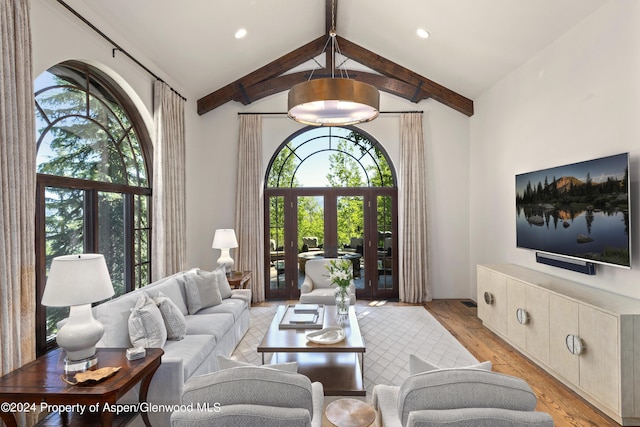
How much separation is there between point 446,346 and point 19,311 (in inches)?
160

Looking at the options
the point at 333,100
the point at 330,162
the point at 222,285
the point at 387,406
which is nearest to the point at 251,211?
the point at 330,162

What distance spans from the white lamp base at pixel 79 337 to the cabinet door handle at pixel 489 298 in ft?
14.2

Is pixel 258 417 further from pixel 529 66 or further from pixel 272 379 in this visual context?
pixel 529 66

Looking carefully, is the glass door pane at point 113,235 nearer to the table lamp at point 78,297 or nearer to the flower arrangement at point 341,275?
the table lamp at point 78,297

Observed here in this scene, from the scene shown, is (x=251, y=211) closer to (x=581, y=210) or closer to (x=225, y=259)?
(x=225, y=259)

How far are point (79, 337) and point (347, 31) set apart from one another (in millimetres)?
5370

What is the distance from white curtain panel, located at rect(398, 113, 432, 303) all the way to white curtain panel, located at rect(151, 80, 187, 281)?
3707mm

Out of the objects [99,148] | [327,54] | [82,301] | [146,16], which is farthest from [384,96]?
[82,301]

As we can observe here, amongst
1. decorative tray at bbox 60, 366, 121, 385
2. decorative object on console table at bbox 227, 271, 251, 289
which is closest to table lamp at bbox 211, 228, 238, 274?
decorative object on console table at bbox 227, 271, 251, 289

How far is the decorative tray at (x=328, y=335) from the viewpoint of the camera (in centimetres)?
312

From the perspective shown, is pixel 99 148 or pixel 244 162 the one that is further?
pixel 244 162

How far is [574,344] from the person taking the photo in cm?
297

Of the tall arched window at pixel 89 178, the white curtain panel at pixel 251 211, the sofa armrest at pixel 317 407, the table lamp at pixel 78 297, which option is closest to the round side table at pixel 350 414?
the sofa armrest at pixel 317 407

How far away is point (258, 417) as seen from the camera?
1.30m
